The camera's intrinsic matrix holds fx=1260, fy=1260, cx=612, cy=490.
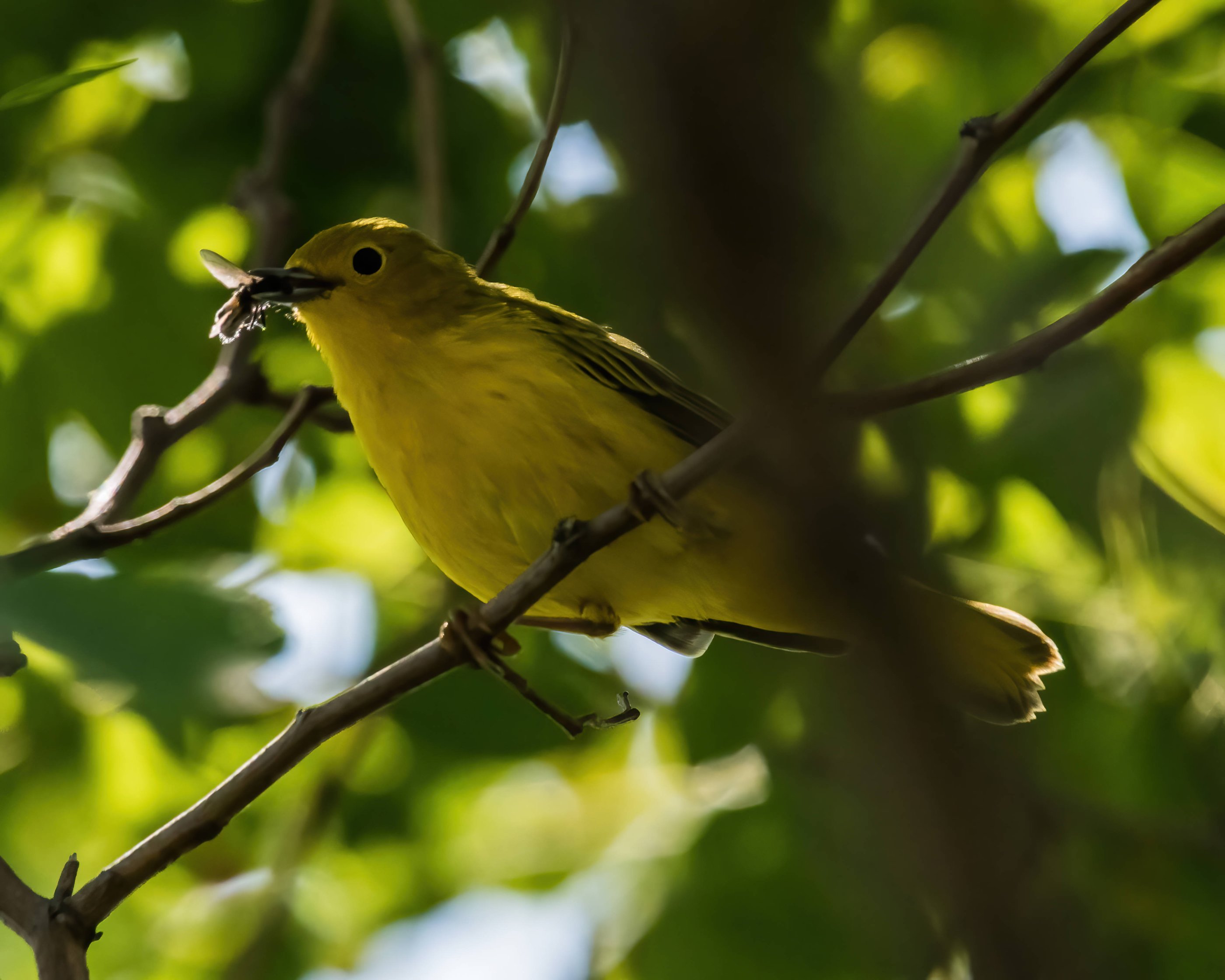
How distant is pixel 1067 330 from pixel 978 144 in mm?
401

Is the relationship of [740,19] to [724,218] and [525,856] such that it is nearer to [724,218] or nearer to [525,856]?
[724,218]

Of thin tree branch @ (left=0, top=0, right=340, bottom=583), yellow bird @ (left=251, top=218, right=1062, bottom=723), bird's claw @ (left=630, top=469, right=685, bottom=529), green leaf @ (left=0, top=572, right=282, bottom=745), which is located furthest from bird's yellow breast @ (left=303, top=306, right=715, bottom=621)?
A: green leaf @ (left=0, top=572, right=282, bottom=745)

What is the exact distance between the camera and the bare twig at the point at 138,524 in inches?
115

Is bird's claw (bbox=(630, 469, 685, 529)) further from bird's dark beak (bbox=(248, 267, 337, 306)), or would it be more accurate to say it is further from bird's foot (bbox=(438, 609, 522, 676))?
bird's dark beak (bbox=(248, 267, 337, 306))

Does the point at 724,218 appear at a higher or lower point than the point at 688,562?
higher

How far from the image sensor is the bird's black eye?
14.1 feet

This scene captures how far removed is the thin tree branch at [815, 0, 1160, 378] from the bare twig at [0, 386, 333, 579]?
4.90 ft

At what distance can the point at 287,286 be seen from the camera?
4172 mm

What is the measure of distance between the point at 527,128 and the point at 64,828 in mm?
3134

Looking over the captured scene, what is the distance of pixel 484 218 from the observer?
16.5 feet

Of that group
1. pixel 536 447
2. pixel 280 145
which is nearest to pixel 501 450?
pixel 536 447

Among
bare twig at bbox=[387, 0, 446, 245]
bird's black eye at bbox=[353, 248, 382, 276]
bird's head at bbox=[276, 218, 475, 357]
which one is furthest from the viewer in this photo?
bare twig at bbox=[387, 0, 446, 245]

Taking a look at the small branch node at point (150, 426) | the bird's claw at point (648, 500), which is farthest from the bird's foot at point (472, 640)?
the small branch node at point (150, 426)

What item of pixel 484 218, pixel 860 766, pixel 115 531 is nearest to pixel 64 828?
pixel 115 531
